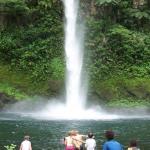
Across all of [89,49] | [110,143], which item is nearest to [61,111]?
[89,49]

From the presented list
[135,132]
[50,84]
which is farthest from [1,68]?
[135,132]

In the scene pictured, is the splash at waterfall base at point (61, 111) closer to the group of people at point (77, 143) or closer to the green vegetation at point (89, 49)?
the green vegetation at point (89, 49)

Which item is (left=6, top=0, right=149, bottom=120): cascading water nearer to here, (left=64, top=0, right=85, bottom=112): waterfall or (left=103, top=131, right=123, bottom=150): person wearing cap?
(left=64, top=0, right=85, bottom=112): waterfall

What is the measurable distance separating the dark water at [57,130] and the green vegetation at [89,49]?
9293mm

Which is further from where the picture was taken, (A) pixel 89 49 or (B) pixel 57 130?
(A) pixel 89 49

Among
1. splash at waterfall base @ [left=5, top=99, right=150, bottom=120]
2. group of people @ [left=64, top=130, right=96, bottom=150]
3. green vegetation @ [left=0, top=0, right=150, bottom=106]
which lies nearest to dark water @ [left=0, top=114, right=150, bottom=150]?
group of people @ [left=64, top=130, right=96, bottom=150]

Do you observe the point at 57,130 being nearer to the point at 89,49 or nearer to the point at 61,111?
the point at 61,111

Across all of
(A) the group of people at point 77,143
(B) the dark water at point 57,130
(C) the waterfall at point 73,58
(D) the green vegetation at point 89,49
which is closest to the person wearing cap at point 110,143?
(A) the group of people at point 77,143

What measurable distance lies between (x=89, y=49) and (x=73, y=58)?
1.69 metres

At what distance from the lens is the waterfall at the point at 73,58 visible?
4828 centimetres

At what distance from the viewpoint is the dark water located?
25406 millimetres

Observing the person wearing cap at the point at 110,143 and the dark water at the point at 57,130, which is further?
the dark water at the point at 57,130

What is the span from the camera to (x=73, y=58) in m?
51.0

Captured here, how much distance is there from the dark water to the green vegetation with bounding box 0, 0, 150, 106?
30.5 feet
